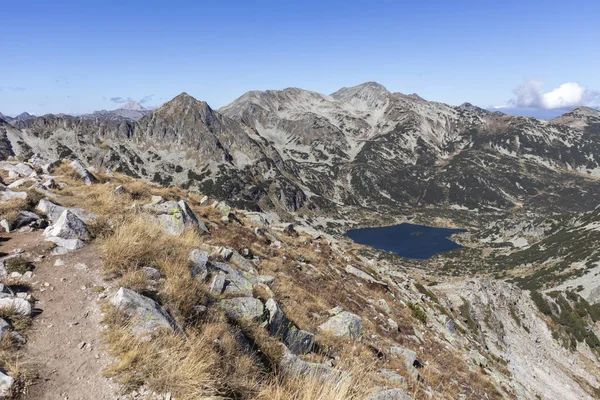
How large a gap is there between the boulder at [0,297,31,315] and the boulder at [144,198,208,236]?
8.50 m

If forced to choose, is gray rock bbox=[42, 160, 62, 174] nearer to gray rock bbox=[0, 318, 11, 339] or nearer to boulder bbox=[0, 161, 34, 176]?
boulder bbox=[0, 161, 34, 176]

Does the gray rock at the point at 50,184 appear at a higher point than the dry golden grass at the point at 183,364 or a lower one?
higher

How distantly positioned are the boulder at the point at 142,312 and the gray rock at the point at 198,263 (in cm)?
298

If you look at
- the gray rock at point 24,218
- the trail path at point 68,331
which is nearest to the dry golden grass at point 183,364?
the trail path at point 68,331

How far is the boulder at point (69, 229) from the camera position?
11047mm

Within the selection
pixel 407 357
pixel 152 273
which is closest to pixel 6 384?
pixel 152 273

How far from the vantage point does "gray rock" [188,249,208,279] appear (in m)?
10.7

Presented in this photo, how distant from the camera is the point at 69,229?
11180 mm

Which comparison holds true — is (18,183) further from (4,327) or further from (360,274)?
(360,274)

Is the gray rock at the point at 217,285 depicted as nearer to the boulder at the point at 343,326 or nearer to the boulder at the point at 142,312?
the boulder at the point at 142,312

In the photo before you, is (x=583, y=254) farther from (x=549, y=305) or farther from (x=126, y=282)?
(x=126, y=282)

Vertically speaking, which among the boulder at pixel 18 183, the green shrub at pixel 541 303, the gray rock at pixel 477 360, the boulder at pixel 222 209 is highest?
the boulder at pixel 18 183

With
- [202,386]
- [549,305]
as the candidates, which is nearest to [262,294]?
[202,386]

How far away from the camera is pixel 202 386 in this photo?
18.7 feet
